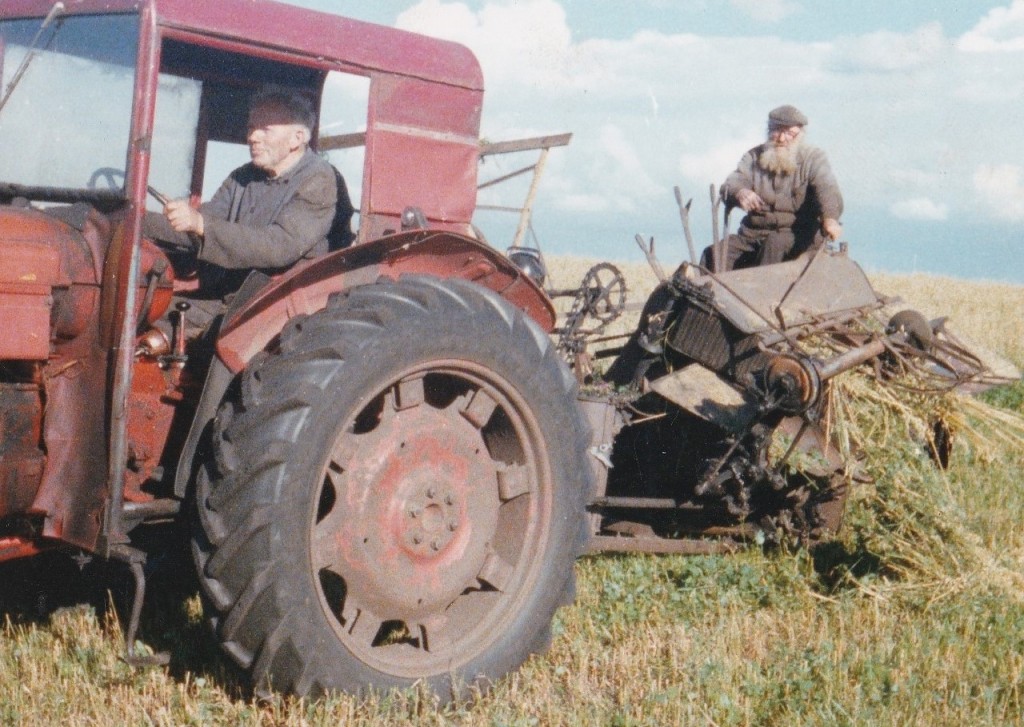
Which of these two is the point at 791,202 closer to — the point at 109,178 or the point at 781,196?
the point at 781,196

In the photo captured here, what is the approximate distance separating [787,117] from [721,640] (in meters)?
4.25

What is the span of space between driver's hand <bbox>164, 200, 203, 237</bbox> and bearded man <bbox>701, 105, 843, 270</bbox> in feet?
14.1

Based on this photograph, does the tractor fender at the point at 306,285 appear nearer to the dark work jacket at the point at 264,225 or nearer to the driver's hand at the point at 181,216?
the dark work jacket at the point at 264,225

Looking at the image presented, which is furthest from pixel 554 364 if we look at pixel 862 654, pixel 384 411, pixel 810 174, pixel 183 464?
pixel 810 174

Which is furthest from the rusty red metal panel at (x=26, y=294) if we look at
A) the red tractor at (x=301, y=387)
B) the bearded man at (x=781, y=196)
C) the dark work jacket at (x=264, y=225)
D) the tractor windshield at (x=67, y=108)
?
the bearded man at (x=781, y=196)

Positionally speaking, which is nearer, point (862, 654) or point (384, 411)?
point (384, 411)

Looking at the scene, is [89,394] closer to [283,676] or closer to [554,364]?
[283,676]

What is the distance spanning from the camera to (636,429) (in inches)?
230

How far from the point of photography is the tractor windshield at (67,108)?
11.9ft

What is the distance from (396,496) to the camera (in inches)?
148

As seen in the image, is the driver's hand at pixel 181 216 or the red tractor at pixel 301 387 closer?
the red tractor at pixel 301 387

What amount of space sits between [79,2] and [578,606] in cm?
297

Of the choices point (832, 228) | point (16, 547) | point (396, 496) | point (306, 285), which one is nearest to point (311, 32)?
point (306, 285)

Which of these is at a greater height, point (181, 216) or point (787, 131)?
point (787, 131)
